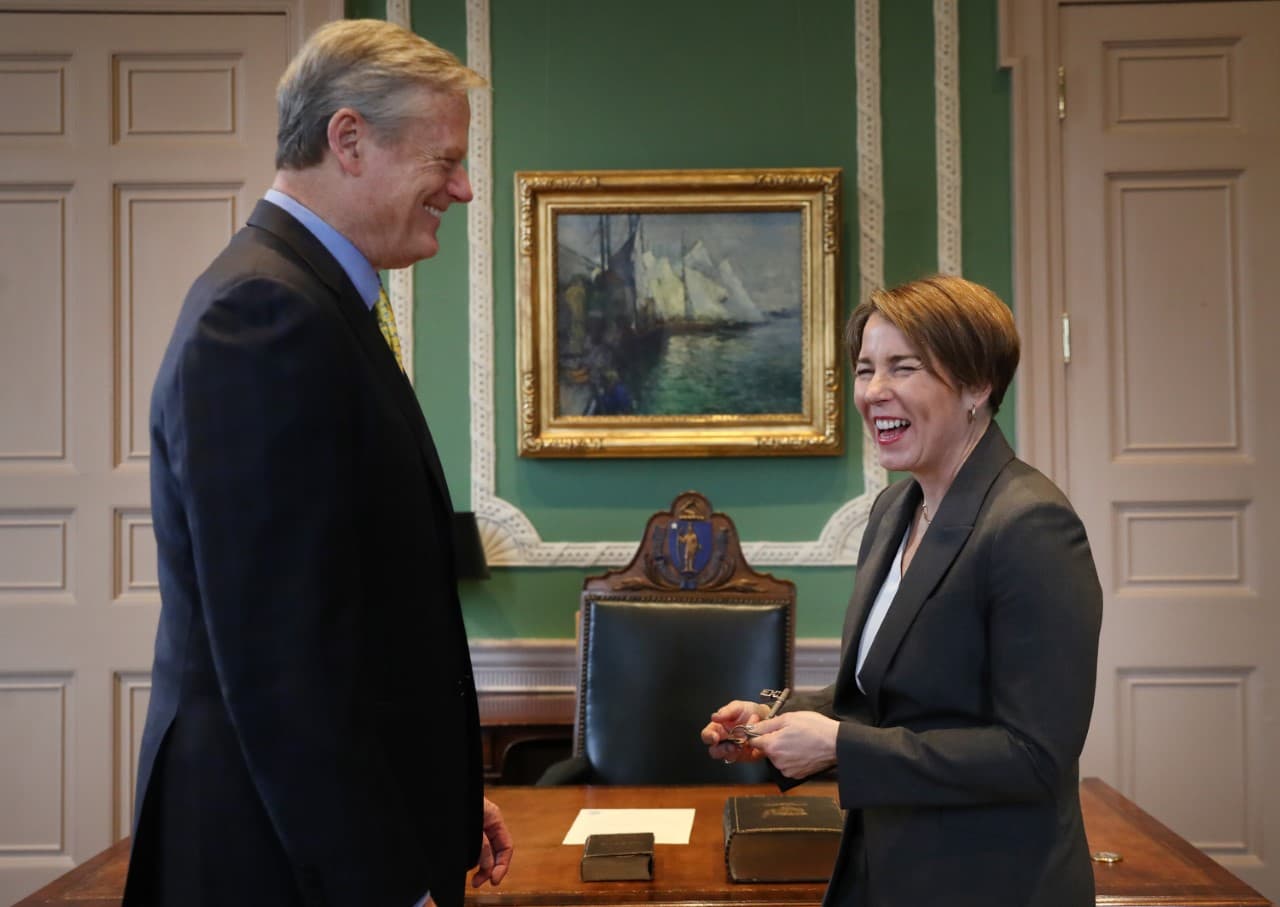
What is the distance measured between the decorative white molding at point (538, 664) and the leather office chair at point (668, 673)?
1.92ft

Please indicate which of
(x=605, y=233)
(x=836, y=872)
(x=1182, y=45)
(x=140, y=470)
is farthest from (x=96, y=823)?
(x=1182, y=45)

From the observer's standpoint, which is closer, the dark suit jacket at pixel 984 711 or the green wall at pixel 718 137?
the dark suit jacket at pixel 984 711

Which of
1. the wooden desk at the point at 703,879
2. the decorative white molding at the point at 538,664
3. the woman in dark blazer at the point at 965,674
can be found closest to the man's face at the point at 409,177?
the woman in dark blazer at the point at 965,674

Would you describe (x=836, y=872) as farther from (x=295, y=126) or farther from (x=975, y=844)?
(x=295, y=126)

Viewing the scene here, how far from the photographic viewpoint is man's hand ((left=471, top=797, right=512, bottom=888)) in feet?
6.22

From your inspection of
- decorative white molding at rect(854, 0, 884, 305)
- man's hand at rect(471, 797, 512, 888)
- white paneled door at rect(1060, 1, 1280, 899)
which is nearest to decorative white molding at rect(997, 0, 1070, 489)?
white paneled door at rect(1060, 1, 1280, 899)

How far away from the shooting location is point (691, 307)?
412cm

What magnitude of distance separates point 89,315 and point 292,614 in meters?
3.34

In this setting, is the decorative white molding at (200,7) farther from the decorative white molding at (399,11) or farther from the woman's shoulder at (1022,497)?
the woman's shoulder at (1022,497)

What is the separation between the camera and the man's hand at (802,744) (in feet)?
5.72

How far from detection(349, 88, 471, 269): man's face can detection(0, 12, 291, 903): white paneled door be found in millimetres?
2811

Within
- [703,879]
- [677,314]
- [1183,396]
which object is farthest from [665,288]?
[703,879]

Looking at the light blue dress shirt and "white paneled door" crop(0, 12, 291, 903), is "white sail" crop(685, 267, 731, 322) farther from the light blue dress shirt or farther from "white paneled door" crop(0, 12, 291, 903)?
the light blue dress shirt

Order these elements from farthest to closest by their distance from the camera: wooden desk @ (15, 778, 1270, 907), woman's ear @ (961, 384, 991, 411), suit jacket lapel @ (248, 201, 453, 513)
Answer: wooden desk @ (15, 778, 1270, 907) → woman's ear @ (961, 384, 991, 411) → suit jacket lapel @ (248, 201, 453, 513)
